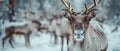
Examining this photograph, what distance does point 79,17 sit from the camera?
3.89 m

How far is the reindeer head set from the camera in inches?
153

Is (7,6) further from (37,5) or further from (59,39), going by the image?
(59,39)

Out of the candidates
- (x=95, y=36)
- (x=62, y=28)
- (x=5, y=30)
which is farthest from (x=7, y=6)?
(x=95, y=36)

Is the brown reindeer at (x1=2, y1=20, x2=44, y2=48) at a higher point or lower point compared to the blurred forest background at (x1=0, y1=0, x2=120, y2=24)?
lower

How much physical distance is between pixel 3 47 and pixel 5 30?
0.59ft

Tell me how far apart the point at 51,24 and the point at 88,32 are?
402mm

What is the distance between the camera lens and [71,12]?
3904mm

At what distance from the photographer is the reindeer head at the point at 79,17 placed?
3879 millimetres

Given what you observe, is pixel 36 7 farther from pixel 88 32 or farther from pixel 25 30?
pixel 88 32

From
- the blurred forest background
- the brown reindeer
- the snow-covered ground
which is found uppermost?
the blurred forest background

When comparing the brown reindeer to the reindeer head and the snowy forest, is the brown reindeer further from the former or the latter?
the reindeer head

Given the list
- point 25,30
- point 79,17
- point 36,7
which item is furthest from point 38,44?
point 79,17

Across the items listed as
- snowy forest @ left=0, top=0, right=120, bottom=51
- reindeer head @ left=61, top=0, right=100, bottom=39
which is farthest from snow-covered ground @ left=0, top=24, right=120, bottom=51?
reindeer head @ left=61, top=0, right=100, bottom=39

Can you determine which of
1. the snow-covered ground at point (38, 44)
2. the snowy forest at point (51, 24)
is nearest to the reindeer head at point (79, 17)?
the snowy forest at point (51, 24)
